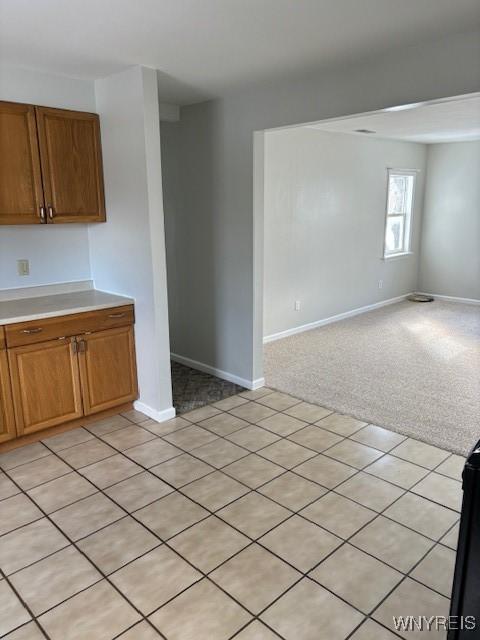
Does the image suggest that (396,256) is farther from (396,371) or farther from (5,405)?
(5,405)

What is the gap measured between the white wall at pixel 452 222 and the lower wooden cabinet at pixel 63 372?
19.0ft

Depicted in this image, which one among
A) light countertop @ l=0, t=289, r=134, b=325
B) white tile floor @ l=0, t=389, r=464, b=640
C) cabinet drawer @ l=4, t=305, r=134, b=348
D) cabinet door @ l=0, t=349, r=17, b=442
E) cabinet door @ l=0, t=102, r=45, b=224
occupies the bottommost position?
white tile floor @ l=0, t=389, r=464, b=640

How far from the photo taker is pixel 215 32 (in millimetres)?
2414

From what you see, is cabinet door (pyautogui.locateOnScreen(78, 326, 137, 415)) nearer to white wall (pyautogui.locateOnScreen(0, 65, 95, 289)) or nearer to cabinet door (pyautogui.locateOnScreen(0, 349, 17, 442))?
→ cabinet door (pyautogui.locateOnScreen(0, 349, 17, 442))

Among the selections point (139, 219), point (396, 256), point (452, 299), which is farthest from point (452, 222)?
point (139, 219)

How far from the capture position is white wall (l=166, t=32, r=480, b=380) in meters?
2.87

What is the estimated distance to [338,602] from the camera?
1.92 m

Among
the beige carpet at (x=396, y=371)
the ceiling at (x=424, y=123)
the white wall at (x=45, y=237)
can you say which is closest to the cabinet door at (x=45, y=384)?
Answer: the white wall at (x=45, y=237)

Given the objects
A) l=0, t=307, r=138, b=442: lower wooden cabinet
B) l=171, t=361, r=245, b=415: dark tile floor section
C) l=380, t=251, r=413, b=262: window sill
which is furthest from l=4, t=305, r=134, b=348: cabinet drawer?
l=380, t=251, r=413, b=262: window sill

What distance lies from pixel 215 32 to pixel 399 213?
5725 millimetres

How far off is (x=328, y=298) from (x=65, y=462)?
411 centimetres

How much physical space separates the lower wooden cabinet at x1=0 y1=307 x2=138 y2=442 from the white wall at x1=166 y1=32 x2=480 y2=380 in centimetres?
94

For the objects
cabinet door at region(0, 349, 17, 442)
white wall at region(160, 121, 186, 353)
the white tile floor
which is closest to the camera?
the white tile floor

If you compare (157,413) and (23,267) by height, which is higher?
(23,267)
